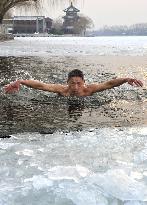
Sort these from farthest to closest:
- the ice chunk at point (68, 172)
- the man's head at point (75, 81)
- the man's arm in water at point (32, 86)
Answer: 1. the man's head at point (75, 81)
2. the man's arm in water at point (32, 86)
3. the ice chunk at point (68, 172)

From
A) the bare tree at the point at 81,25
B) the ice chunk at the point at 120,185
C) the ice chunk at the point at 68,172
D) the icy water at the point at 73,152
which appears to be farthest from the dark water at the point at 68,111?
the bare tree at the point at 81,25

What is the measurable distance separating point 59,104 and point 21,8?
35.8 m

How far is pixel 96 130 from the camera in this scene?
574cm

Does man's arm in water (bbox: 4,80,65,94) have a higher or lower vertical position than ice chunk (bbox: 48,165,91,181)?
higher

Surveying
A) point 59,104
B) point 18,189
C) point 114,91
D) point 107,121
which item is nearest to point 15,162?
point 18,189

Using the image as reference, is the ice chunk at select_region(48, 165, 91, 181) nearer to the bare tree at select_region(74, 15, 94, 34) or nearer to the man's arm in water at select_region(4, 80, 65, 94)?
the man's arm in water at select_region(4, 80, 65, 94)

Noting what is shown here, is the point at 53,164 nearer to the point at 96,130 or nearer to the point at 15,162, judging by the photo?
the point at 15,162

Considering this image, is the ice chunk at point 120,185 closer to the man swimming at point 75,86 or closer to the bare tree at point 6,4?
the man swimming at point 75,86

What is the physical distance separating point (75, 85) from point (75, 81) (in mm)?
171

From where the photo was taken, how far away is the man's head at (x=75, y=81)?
7.68 m

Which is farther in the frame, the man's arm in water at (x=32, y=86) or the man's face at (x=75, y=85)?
the man's face at (x=75, y=85)

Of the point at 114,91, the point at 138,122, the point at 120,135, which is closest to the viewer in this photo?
the point at 120,135

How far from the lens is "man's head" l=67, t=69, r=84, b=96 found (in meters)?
7.68

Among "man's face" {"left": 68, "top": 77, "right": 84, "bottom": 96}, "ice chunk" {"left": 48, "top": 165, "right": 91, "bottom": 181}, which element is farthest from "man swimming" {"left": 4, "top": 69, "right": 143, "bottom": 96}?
"ice chunk" {"left": 48, "top": 165, "right": 91, "bottom": 181}
